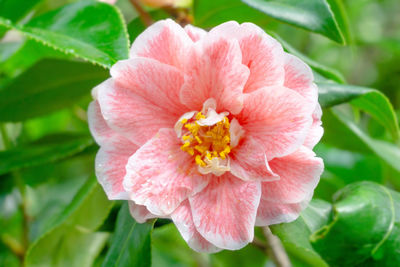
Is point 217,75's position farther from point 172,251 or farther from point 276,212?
point 172,251

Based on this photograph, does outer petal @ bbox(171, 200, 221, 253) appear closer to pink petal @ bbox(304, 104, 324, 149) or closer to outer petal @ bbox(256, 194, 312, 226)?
outer petal @ bbox(256, 194, 312, 226)

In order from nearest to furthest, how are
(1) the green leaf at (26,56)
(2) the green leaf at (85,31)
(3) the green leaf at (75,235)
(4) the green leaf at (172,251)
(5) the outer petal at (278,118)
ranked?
1. (5) the outer petal at (278,118)
2. (2) the green leaf at (85,31)
3. (3) the green leaf at (75,235)
4. (1) the green leaf at (26,56)
5. (4) the green leaf at (172,251)

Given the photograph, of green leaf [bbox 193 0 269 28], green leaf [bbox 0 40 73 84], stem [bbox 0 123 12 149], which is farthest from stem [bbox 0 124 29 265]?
green leaf [bbox 193 0 269 28]

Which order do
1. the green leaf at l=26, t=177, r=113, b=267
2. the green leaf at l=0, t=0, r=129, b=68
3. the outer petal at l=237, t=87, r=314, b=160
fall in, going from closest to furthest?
the outer petal at l=237, t=87, r=314, b=160 < the green leaf at l=0, t=0, r=129, b=68 < the green leaf at l=26, t=177, r=113, b=267

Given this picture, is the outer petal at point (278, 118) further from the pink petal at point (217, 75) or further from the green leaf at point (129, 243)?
the green leaf at point (129, 243)

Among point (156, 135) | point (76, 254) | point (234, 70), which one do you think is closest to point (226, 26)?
point (234, 70)

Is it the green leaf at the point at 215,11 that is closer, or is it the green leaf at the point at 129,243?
the green leaf at the point at 129,243

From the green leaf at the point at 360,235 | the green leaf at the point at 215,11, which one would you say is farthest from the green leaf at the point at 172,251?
the green leaf at the point at 360,235
